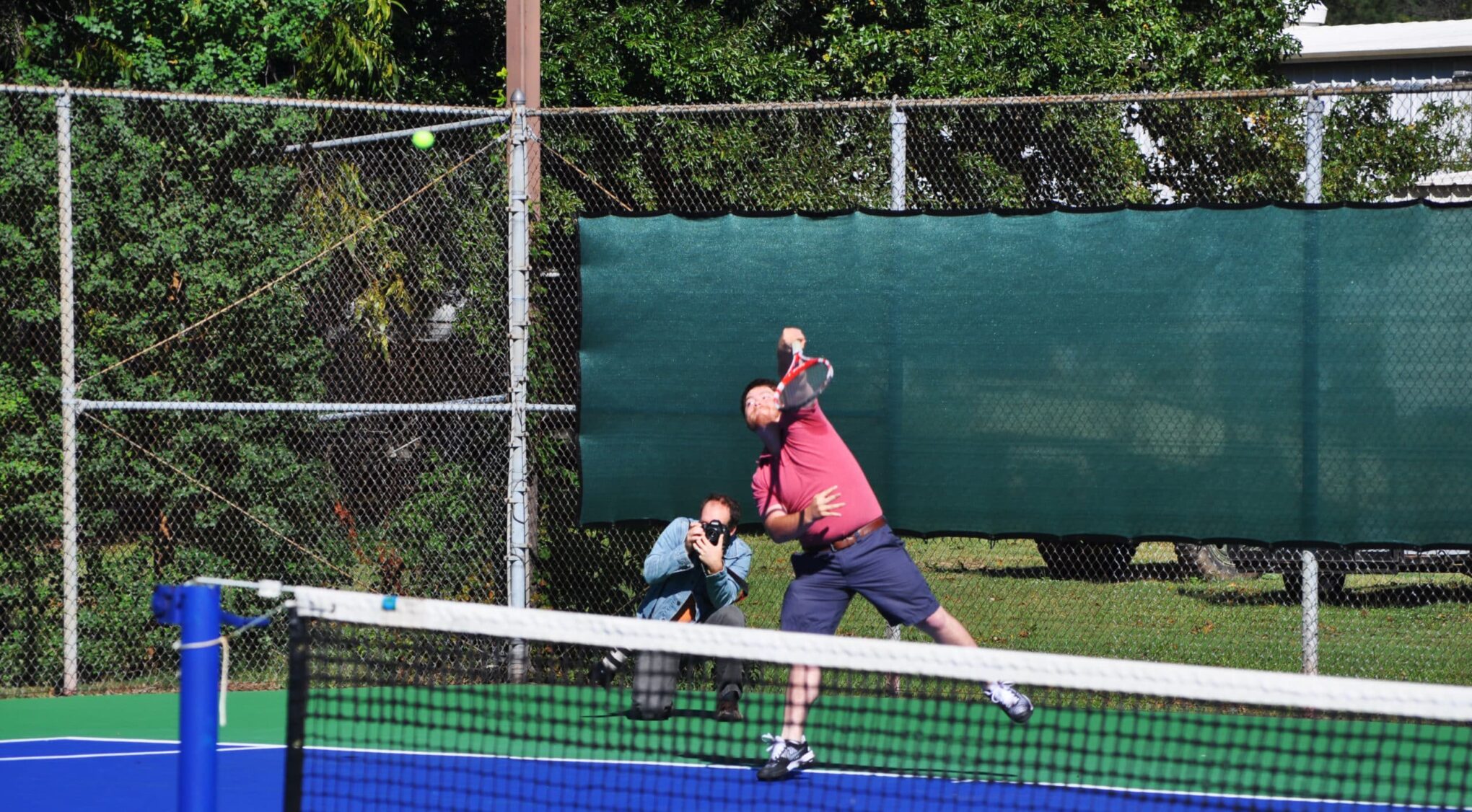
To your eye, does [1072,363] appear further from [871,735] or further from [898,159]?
[871,735]

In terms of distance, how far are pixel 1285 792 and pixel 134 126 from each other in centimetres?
583

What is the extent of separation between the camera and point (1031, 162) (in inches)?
416

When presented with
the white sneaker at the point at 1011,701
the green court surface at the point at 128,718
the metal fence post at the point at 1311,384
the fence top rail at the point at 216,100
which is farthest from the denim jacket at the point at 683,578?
the metal fence post at the point at 1311,384

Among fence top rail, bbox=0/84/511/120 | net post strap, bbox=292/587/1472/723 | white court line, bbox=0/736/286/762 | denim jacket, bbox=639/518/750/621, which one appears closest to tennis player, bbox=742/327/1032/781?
denim jacket, bbox=639/518/750/621

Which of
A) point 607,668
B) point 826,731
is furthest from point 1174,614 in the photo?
point 607,668

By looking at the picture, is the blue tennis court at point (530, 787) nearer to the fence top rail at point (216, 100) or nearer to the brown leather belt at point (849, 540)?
the brown leather belt at point (849, 540)

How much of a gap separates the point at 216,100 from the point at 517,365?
5.90 feet

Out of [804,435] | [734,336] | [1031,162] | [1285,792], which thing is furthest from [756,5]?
[1285,792]

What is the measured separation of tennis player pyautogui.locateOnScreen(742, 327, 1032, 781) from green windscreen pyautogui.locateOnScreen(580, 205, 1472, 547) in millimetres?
1320

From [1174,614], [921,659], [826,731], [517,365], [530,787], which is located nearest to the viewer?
[921,659]

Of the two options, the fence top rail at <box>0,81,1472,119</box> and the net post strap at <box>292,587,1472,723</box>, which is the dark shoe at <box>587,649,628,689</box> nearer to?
the fence top rail at <box>0,81,1472,119</box>

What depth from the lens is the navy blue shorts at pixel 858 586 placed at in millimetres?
5824

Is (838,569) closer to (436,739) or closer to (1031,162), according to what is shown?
(436,739)

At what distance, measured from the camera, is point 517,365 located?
755cm
